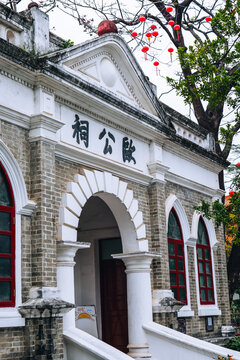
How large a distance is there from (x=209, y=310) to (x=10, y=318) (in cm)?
724

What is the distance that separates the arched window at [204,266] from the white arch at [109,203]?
10.7ft

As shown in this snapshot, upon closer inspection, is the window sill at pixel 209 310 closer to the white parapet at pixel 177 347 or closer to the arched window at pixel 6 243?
the white parapet at pixel 177 347

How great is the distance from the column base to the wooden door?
5.18 feet

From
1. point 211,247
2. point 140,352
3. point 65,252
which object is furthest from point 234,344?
point 65,252

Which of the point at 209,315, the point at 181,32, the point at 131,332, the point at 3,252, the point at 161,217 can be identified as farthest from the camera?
the point at 181,32

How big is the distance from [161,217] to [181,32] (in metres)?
8.65

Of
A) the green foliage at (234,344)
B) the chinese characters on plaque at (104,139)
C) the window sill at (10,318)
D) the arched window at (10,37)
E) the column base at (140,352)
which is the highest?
the arched window at (10,37)

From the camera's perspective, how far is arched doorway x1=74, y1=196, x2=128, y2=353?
12.5m

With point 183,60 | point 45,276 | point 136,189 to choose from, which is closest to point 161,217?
point 136,189

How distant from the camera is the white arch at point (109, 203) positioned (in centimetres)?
913

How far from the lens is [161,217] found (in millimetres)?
11906

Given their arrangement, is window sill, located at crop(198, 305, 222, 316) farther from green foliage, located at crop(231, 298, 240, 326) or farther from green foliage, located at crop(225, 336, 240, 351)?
green foliage, located at crop(231, 298, 240, 326)

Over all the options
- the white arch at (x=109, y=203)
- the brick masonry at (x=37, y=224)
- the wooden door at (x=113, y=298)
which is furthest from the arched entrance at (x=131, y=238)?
the wooden door at (x=113, y=298)

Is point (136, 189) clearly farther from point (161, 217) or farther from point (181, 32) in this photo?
point (181, 32)
